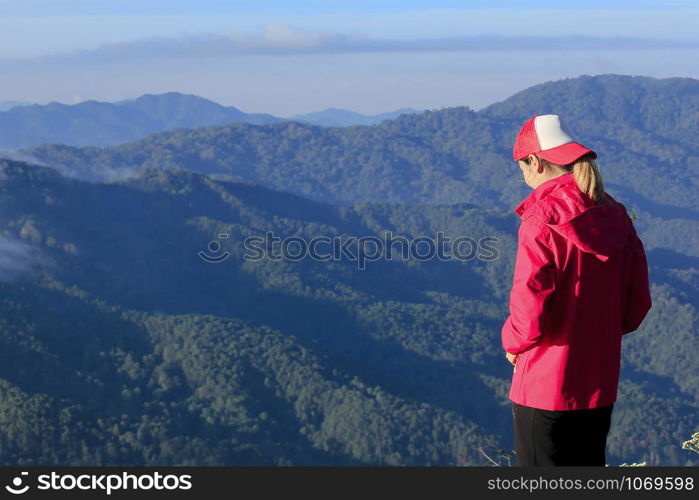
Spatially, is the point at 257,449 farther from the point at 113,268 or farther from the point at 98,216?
the point at 98,216

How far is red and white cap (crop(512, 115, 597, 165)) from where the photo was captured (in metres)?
4.00

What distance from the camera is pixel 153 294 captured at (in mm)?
91938

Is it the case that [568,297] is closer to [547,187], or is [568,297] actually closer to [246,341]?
[547,187]

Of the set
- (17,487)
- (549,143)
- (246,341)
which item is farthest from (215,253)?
(549,143)

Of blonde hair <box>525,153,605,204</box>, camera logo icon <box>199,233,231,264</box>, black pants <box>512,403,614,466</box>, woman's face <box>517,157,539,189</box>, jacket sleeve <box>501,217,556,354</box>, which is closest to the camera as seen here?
jacket sleeve <box>501,217,556,354</box>

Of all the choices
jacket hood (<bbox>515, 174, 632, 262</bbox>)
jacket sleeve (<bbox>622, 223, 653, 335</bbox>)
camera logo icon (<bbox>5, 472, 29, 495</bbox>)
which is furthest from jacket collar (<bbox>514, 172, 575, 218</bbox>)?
camera logo icon (<bbox>5, 472, 29, 495</bbox>)

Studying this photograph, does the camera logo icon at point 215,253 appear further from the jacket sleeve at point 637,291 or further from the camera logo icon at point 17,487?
the jacket sleeve at point 637,291

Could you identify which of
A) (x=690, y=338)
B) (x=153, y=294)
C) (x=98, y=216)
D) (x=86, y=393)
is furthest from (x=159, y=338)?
(x=690, y=338)

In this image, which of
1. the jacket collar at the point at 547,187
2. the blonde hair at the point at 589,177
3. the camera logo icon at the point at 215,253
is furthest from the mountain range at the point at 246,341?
the blonde hair at the point at 589,177

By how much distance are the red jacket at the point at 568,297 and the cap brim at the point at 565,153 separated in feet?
0.29

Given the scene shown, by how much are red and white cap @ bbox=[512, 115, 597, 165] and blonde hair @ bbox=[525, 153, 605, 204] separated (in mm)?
34

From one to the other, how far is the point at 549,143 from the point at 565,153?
4.3 inches

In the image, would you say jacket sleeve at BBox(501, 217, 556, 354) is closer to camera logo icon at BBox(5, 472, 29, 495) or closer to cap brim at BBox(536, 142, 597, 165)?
cap brim at BBox(536, 142, 597, 165)

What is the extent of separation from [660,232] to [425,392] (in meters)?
134
